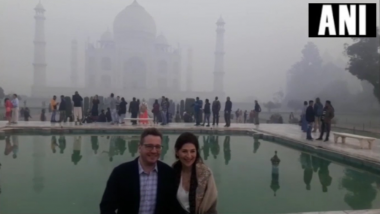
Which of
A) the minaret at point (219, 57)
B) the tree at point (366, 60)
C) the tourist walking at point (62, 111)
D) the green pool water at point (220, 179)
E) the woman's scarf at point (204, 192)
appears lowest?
the green pool water at point (220, 179)

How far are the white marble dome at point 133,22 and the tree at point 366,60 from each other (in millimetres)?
24410

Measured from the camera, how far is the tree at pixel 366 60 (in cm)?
1900

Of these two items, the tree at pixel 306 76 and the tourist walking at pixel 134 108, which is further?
the tree at pixel 306 76

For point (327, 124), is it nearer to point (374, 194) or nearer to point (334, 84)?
point (374, 194)

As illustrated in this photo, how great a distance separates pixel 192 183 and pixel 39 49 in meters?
39.6

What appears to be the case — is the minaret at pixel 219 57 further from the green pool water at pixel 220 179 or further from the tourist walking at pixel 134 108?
the green pool water at pixel 220 179

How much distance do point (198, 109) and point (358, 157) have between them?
5.95 meters

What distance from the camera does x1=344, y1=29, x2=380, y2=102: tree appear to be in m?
19.0

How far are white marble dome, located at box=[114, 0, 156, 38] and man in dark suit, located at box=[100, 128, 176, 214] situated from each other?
126 feet

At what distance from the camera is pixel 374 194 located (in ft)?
14.8

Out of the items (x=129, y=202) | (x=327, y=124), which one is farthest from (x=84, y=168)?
(x=327, y=124)

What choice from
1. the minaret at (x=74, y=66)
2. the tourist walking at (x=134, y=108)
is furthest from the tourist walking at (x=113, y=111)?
the minaret at (x=74, y=66)

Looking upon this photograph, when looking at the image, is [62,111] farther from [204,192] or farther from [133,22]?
[133,22]

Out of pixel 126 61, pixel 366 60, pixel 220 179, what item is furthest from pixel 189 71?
pixel 220 179
